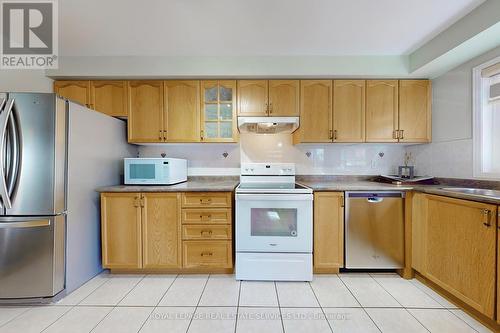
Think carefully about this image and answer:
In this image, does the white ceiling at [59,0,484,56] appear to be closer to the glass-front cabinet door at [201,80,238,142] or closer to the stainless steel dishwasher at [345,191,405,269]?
the glass-front cabinet door at [201,80,238,142]

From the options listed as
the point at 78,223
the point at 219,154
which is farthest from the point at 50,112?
the point at 219,154

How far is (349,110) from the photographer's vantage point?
101 inches

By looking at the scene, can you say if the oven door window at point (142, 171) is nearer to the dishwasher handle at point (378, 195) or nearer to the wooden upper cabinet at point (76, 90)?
the wooden upper cabinet at point (76, 90)

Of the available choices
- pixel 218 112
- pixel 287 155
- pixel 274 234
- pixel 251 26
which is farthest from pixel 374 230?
pixel 251 26

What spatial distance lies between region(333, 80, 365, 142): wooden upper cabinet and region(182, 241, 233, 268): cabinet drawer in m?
1.71

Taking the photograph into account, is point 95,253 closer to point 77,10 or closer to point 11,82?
point 11,82

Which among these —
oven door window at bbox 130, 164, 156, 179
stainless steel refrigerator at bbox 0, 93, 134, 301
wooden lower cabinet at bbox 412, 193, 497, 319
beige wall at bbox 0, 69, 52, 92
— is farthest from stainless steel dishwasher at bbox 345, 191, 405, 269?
beige wall at bbox 0, 69, 52, 92

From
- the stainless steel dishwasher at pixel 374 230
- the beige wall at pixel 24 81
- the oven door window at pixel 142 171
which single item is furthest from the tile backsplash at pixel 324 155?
the beige wall at pixel 24 81

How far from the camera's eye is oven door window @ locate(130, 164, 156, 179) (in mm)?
2387

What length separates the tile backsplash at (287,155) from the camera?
2904 millimetres

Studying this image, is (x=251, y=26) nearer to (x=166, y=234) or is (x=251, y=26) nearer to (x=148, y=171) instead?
(x=148, y=171)

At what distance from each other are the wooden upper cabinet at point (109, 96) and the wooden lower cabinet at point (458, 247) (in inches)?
126

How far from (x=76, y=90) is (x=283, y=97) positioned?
7.65 ft

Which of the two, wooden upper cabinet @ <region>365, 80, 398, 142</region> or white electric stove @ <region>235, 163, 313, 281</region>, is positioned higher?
wooden upper cabinet @ <region>365, 80, 398, 142</region>
